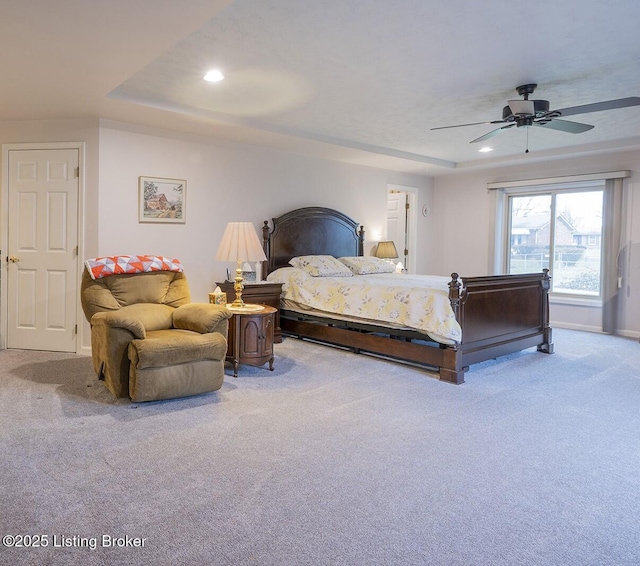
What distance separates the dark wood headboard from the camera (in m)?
6.07

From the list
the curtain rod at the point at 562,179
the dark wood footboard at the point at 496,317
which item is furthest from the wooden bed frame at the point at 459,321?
the curtain rod at the point at 562,179

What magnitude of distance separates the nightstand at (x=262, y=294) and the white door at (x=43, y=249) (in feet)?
4.90

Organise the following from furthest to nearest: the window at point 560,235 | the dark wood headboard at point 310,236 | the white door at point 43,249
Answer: the window at point 560,235 → the dark wood headboard at point 310,236 → the white door at point 43,249

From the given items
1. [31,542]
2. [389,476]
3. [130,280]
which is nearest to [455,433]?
[389,476]

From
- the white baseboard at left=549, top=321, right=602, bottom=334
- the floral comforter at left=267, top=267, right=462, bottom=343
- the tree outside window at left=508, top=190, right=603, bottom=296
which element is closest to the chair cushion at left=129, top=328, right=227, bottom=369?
the floral comforter at left=267, top=267, right=462, bottom=343

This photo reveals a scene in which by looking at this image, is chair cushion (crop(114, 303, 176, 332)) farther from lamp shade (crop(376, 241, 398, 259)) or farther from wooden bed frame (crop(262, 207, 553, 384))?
lamp shade (crop(376, 241, 398, 259))

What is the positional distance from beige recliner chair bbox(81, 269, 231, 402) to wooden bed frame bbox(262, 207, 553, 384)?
5.34ft

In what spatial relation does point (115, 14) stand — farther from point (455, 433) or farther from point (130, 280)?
point (455, 433)

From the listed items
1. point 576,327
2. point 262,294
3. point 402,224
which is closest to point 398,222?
point 402,224

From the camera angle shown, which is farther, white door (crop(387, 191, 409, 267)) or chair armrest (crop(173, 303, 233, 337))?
white door (crop(387, 191, 409, 267))

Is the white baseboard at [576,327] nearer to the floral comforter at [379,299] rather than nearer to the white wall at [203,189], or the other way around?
the floral comforter at [379,299]

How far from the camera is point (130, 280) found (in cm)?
400

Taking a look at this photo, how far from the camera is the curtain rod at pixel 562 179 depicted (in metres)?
6.13

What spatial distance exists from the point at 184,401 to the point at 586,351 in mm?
4207
